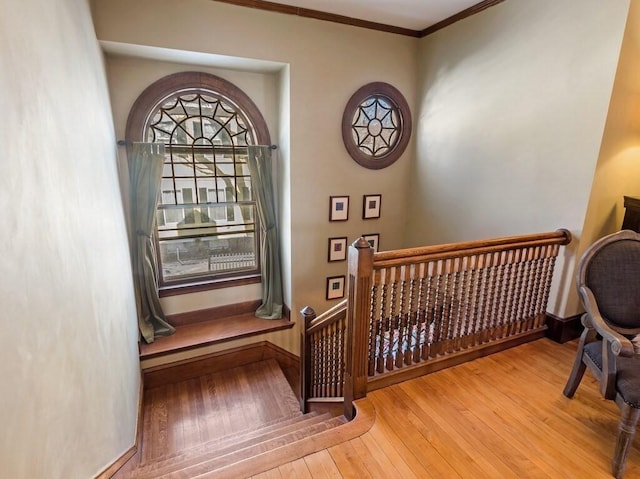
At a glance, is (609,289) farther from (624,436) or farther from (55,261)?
(55,261)

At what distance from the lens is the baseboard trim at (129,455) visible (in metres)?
1.75

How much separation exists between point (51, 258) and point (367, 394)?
1817 mm

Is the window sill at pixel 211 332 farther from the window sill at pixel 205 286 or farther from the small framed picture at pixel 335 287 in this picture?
the small framed picture at pixel 335 287

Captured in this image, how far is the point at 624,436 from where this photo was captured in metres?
1.52

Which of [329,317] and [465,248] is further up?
[465,248]

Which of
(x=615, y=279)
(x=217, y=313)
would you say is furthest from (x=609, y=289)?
(x=217, y=313)

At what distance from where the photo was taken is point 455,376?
2283mm

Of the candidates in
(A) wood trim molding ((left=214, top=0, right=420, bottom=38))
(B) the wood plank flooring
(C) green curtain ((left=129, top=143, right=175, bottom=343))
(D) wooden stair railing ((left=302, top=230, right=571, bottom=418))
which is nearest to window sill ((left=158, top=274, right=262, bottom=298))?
(C) green curtain ((left=129, top=143, right=175, bottom=343))

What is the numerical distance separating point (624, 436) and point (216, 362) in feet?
10.9

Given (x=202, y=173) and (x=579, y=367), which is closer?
(x=579, y=367)

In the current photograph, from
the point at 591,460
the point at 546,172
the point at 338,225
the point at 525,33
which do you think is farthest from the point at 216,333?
the point at 525,33

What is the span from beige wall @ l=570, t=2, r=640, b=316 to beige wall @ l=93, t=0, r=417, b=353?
6.62 ft

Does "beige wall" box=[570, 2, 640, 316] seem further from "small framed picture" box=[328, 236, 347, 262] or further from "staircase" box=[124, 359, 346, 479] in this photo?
"staircase" box=[124, 359, 346, 479]

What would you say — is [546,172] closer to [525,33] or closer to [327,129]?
[525,33]
